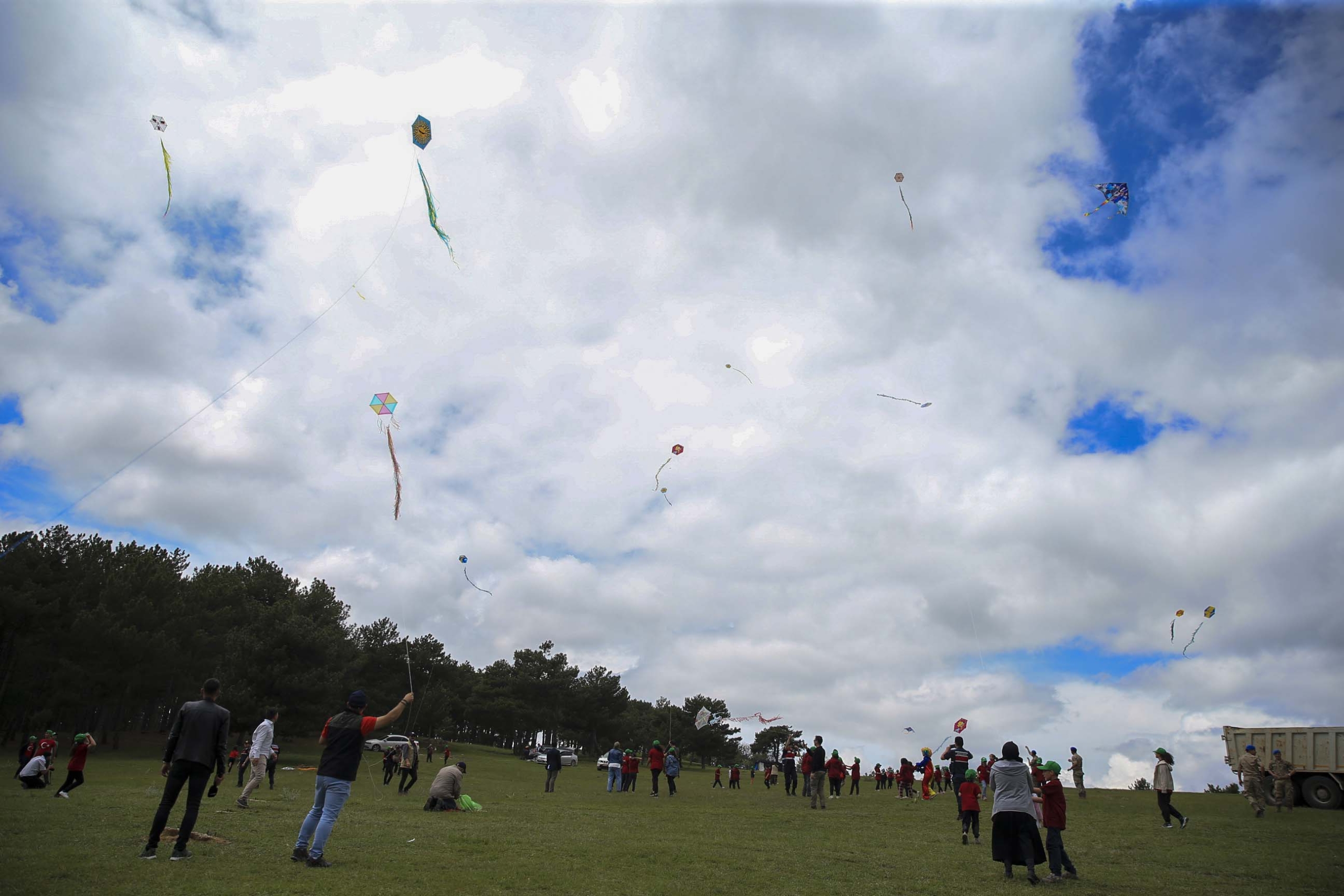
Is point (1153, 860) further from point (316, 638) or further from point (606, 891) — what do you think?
point (316, 638)

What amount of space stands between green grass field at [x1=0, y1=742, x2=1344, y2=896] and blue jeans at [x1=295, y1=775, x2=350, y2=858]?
28cm

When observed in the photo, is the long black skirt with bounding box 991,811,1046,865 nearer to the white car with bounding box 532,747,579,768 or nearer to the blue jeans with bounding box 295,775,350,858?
the blue jeans with bounding box 295,775,350,858

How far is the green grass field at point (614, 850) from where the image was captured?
26.8 feet

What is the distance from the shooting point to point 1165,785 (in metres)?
17.8

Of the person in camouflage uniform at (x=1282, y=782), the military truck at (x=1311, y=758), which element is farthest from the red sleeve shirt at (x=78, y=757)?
the military truck at (x=1311, y=758)

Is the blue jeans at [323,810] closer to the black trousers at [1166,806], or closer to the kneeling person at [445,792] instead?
the kneeling person at [445,792]

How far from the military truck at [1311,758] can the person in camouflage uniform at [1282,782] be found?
130 centimetres

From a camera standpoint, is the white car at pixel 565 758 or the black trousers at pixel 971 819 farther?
the white car at pixel 565 758

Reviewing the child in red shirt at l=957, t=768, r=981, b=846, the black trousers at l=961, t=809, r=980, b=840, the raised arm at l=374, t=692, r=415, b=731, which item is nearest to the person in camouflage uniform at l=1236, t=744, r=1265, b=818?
the black trousers at l=961, t=809, r=980, b=840

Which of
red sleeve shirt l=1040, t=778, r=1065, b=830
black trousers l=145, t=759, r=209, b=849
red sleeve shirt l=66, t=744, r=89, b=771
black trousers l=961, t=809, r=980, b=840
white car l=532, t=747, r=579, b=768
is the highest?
red sleeve shirt l=1040, t=778, r=1065, b=830

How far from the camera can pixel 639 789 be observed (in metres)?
33.6

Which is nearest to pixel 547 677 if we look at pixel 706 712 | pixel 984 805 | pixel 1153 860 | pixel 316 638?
pixel 316 638

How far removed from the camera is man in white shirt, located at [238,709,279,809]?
50.7 feet

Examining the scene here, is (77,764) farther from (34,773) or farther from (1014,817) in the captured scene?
(1014,817)
